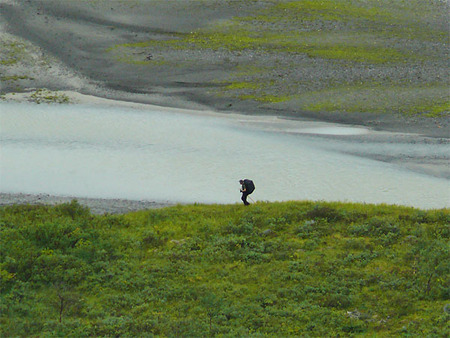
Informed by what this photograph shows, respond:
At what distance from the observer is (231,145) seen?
49062mm

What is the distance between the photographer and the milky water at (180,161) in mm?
41125

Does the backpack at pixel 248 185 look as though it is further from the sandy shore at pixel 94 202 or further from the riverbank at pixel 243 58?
the riverbank at pixel 243 58

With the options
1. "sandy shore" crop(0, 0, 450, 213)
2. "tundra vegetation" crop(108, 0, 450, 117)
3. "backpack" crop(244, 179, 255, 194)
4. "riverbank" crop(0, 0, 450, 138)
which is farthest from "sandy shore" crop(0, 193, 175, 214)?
"tundra vegetation" crop(108, 0, 450, 117)

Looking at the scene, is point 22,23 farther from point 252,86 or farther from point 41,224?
point 41,224

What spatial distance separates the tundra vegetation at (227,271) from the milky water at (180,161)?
5.75 metres

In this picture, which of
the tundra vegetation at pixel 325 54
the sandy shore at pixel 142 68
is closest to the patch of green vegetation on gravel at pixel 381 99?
the tundra vegetation at pixel 325 54

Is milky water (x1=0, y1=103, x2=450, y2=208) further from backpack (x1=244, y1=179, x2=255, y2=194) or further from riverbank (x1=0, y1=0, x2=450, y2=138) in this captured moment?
backpack (x1=244, y1=179, x2=255, y2=194)

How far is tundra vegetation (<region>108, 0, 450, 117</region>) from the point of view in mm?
56625

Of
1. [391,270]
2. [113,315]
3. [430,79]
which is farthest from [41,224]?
[430,79]

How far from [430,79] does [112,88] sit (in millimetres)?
32318

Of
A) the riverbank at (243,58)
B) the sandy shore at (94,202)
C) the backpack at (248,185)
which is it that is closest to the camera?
the backpack at (248,185)

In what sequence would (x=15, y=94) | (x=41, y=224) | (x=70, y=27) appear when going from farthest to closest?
(x=70, y=27) < (x=15, y=94) < (x=41, y=224)

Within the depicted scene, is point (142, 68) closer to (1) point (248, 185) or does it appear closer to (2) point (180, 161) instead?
(2) point (180, 161)

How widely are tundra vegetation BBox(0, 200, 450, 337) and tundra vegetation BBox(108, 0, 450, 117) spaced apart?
2362 cm
